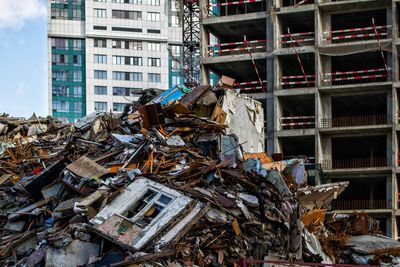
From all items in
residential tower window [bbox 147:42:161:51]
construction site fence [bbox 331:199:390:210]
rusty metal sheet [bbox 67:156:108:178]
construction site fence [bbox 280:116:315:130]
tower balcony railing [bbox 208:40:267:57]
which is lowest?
construction site fence [bbox 331:199:390:210]

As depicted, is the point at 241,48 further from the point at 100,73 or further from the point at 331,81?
the point at 100,73

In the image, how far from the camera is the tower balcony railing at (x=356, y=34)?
122 ft

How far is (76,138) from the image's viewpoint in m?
21.0

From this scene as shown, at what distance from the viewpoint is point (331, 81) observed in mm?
38469

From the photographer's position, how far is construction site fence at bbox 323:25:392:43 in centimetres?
3716

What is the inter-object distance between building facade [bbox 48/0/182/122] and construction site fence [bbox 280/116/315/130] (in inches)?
2035

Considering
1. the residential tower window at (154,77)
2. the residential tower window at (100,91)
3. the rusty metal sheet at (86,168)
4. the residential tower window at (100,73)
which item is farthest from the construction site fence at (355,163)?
the residential tower window at (100,73)

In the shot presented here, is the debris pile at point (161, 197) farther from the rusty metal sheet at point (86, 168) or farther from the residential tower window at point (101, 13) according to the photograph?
the residential tower window at point (101, 13)

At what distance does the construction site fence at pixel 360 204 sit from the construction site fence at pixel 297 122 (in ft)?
15.9

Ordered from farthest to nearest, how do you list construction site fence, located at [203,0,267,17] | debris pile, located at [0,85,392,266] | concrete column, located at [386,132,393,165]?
construction site fence, located at [203,0,267,17] < concrete column, located at [386,132,393,165] < debris pile, located at [0,85,392,266]

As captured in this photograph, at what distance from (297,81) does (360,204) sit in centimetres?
825

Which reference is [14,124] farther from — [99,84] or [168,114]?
[99,84]

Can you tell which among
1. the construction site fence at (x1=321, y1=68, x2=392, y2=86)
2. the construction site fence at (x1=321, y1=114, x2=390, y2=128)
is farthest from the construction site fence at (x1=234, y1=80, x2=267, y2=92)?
the construction site fence at (x1=321, y1=114, x2=390, y2=128)

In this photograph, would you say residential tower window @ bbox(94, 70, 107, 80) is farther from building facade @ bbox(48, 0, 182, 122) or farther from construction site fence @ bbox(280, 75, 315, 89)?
construction site fence @ bbox(280, 75, 315, 89)
